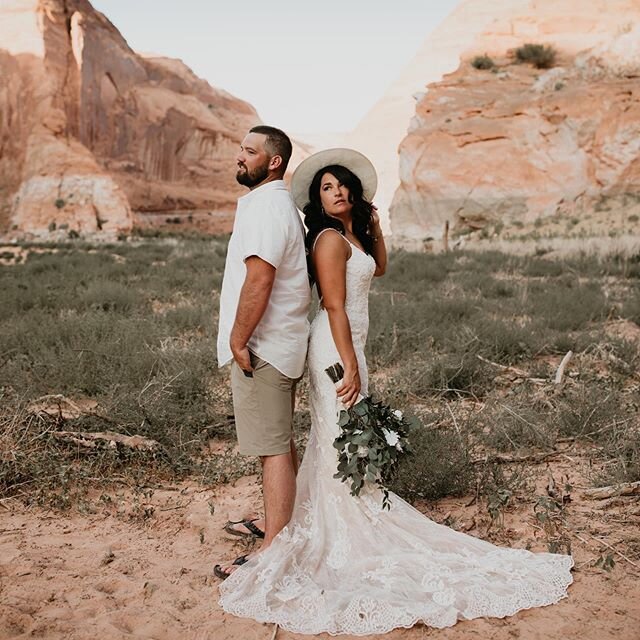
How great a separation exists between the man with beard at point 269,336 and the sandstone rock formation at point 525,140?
24.1 m

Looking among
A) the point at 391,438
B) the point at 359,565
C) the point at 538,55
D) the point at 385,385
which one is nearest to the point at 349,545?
the point at 359,565

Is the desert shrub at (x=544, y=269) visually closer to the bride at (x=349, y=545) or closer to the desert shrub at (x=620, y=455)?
the desert shrub at (x=620, y=455)

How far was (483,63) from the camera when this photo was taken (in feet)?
106

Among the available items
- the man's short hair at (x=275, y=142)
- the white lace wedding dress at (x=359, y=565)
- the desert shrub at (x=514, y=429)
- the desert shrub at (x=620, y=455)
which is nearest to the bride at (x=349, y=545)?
the white lace wedding dress at (x=359, y=565)

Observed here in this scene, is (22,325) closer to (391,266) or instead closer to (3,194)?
(391,266)

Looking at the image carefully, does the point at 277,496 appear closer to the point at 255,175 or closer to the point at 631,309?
the point at 255,175

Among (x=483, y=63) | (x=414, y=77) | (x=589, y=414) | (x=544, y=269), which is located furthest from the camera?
(x=414, y=77)

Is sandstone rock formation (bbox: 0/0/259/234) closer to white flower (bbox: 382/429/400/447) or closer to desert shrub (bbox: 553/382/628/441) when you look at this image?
desert shrub (bbox: 553/382/628/441)

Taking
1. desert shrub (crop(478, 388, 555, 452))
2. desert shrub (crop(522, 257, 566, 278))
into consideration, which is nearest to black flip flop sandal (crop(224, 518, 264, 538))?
desert shrub (crop(478, 388, 555, 452))

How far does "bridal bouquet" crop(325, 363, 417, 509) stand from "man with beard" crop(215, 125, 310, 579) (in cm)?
22

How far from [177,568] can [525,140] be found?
2856cm

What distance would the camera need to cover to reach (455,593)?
2.47m

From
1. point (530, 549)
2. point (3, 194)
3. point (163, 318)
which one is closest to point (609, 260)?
point (163, 318)

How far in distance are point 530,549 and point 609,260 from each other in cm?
1231
